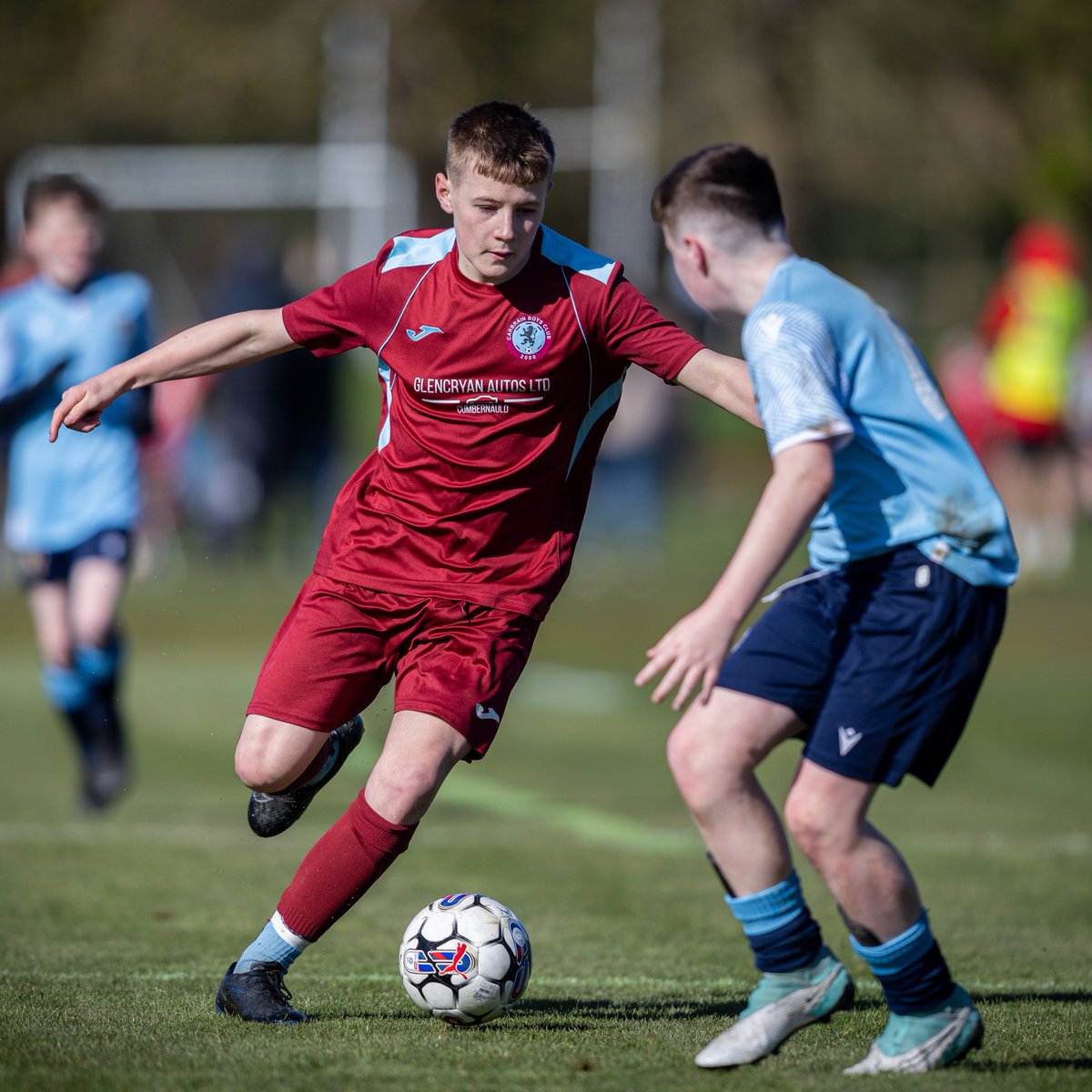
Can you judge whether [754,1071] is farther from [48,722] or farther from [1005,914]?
[48,722]

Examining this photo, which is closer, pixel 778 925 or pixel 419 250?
pixel 778 925

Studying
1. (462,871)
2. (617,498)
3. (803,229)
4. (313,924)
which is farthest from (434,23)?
(313,924)

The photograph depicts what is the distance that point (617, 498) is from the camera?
19562 millimetres

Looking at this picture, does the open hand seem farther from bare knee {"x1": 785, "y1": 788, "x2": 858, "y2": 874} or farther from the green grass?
the green grass

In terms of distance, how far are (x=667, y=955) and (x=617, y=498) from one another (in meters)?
14.5

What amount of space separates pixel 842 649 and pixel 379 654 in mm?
1290

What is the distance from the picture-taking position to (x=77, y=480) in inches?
300

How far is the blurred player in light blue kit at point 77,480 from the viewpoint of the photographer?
7500 mm

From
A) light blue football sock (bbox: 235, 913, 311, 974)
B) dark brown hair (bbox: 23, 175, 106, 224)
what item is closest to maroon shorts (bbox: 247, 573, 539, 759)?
light blue football sock (bbox: 235, 913, 311, 974)

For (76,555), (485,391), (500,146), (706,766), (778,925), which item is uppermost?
(500,146)

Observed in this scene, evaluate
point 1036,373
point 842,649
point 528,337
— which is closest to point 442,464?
point 528,337

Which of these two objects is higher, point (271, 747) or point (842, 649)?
point (842, 649)

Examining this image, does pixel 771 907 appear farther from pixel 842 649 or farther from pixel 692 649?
pixel 692 649

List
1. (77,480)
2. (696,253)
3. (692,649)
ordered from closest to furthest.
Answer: (692,649), (696,253), (77,480)
